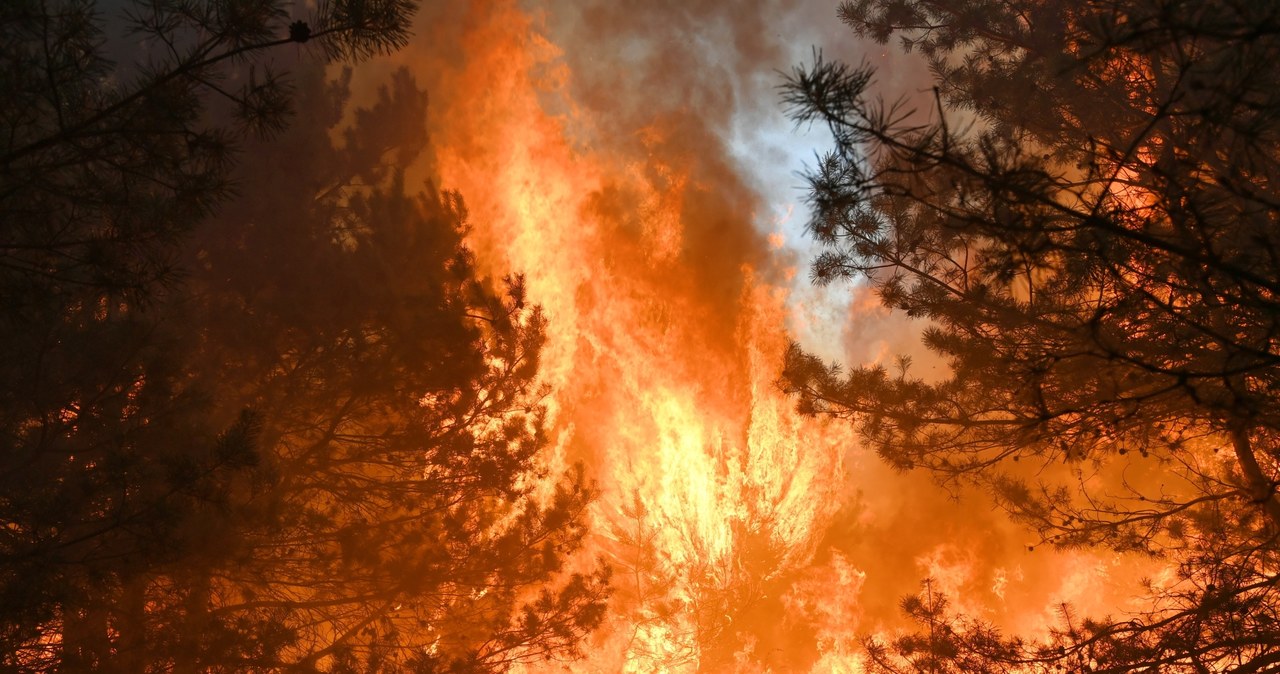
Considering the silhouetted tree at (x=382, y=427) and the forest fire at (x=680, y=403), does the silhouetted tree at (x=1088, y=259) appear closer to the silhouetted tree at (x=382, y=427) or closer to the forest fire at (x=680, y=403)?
the silhouetted tree at (x=382, y=427)

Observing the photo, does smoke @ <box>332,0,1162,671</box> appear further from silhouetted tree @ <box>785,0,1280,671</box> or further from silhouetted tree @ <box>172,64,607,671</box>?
silhouetted tree @ <box>785,0,1280,671</box>

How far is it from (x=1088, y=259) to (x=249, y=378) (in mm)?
6061

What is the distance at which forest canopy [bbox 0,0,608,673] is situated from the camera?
10.1 feet

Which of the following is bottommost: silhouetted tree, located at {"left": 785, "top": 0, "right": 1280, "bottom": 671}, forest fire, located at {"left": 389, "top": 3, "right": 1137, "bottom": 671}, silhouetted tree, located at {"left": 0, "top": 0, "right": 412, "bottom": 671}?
silhouetted tree, located at {"left": 0, "top": 0, "right": 412, "bottom": 671}

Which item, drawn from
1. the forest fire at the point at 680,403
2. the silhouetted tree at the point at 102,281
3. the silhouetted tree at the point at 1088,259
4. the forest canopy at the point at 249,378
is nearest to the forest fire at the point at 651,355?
the forest fire at the point at 680,403

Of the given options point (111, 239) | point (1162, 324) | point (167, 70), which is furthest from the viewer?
point (1162, 324)

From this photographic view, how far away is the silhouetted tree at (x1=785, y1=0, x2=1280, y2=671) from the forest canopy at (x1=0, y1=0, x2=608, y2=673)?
2513mm

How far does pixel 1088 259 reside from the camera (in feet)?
10.1

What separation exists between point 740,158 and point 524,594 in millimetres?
6962

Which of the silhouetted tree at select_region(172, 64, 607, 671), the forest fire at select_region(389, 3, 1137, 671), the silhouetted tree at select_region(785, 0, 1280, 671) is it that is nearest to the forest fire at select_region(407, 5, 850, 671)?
the forest fire at select_region(389, 3, 1137, 671)

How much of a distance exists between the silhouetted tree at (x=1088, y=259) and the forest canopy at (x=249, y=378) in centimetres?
251

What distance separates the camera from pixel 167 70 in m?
2.96

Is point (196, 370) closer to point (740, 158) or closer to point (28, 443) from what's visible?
point (28, 443)

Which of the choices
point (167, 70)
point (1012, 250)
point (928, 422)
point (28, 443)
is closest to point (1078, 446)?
point (928, 422)
